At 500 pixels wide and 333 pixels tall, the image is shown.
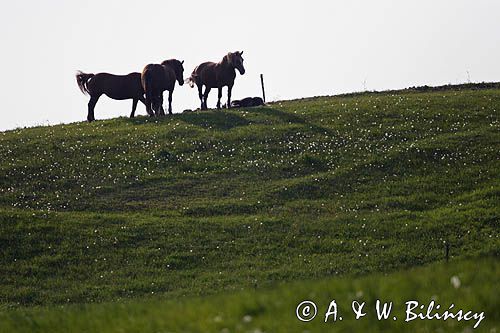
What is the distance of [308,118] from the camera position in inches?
1649

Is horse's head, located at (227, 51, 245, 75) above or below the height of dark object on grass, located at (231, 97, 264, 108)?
above

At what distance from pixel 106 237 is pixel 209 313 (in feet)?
52.6

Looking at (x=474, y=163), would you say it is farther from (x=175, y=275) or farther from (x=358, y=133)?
(x=175, y=275)

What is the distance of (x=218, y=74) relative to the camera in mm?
49250

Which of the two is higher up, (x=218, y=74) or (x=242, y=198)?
(x=218, y=74)

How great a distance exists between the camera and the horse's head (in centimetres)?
4828

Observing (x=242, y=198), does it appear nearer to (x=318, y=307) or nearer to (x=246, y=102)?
(x=246, y=102)

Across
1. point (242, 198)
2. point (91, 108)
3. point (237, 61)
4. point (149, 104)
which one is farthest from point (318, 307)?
point (237, 61)

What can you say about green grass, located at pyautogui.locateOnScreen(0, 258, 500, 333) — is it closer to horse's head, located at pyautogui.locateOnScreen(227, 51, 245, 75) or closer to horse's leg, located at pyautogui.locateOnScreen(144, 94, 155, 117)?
horse's leg, located at pyautogui.locateOnScreen(144, 94, 155, 117)

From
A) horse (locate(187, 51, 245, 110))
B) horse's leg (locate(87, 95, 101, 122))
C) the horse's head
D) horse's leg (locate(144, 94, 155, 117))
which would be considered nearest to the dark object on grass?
horse (locate(187, 51, 245, 110))

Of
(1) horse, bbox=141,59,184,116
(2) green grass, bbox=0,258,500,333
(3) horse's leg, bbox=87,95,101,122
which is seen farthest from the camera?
(3) horse's leg, bbox=87,95,101,122

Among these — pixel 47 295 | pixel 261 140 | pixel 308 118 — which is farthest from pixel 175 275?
pixel 308 118

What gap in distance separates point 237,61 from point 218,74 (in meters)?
1.41

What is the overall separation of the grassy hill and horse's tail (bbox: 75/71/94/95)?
4.19m
